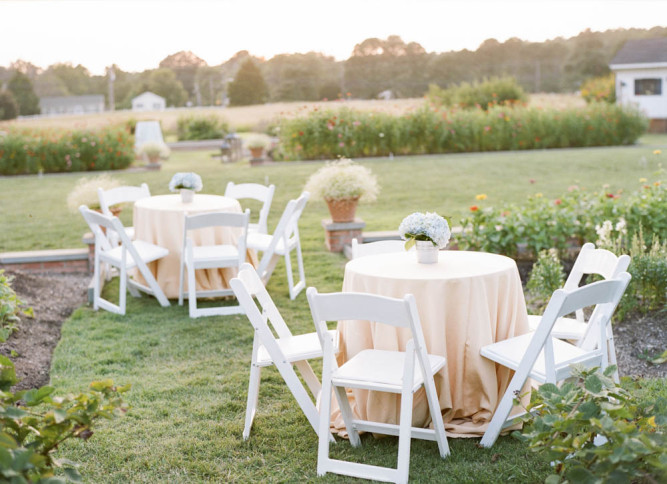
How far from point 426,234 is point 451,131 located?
47.9ft

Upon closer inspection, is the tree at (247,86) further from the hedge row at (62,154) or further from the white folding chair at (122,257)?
the white folding chair at (122,257)

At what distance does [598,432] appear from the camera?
2422 millimetres

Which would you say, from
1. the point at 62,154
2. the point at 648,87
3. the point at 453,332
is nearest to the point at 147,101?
the point at 62,154

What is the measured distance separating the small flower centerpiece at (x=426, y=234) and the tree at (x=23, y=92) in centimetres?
4378

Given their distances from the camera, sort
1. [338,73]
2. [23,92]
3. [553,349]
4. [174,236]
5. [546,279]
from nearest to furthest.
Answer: [553,349] < [546,279] < [174,236] < [338,73] < [23,92]

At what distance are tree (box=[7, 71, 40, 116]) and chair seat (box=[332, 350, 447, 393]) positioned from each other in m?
44.2

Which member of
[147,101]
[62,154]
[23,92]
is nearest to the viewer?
[62,154]

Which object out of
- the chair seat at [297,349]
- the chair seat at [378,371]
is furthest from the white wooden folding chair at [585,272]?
the chair seat at [297,349]

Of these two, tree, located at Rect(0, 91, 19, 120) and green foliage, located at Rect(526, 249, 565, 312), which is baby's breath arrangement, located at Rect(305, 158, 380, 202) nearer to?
green foliage, located at Rect(526, 249, 565, 312)

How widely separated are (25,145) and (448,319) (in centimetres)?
1627

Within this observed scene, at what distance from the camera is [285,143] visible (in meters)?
17.6

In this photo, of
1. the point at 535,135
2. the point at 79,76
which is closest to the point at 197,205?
the point at 535,135

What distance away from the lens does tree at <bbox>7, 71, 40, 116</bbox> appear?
42.7 meters

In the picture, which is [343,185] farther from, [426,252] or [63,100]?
[63,100]
